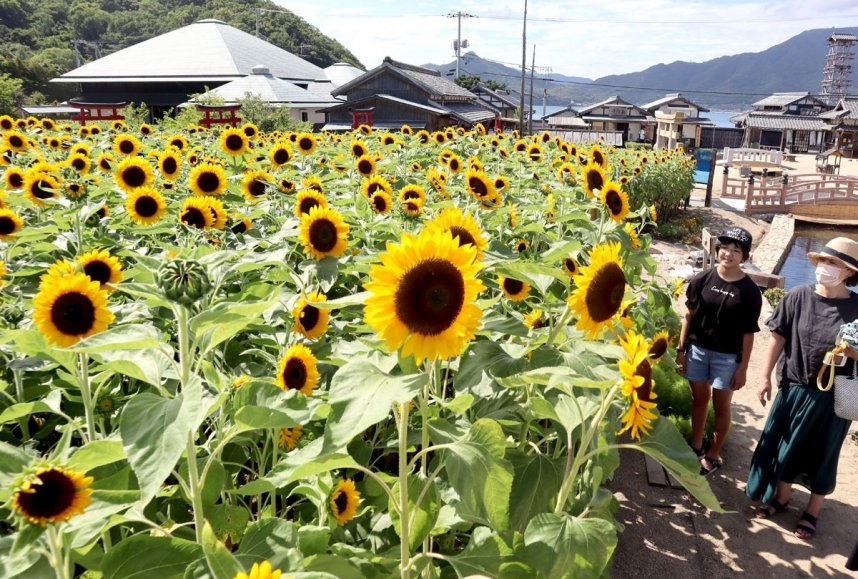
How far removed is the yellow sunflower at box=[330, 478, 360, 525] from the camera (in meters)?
1.79

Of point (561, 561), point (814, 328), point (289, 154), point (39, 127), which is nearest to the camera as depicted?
point (561, 561)

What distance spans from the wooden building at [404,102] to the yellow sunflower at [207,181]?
28.2 metres

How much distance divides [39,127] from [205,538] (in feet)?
29.1

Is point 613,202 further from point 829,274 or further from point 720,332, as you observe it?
point 720,332

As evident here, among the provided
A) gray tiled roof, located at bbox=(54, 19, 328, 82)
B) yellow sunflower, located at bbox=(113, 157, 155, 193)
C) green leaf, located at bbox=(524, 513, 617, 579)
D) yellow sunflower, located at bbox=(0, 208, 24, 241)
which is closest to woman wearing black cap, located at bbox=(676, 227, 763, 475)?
green leaf, located at bbox=(524, 513, 617, 579)

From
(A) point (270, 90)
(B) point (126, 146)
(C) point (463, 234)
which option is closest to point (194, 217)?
(C) point (463, 234)

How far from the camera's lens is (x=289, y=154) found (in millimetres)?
4930

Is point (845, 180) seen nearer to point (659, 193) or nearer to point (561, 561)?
point (659, 193)

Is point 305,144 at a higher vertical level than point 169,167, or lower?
higher

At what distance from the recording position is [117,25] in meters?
85.8

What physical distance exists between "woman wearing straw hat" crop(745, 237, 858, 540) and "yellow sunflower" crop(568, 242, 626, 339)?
281 cm

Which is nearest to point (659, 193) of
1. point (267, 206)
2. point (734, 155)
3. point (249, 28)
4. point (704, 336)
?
point (704, 336)

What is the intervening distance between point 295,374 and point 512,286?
110 centimetres

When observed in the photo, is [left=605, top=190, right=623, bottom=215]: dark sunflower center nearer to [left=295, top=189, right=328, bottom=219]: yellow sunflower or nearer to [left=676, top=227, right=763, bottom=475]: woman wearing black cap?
[left=295, top=189, right=328, bottom=219]: yellow sunflower
